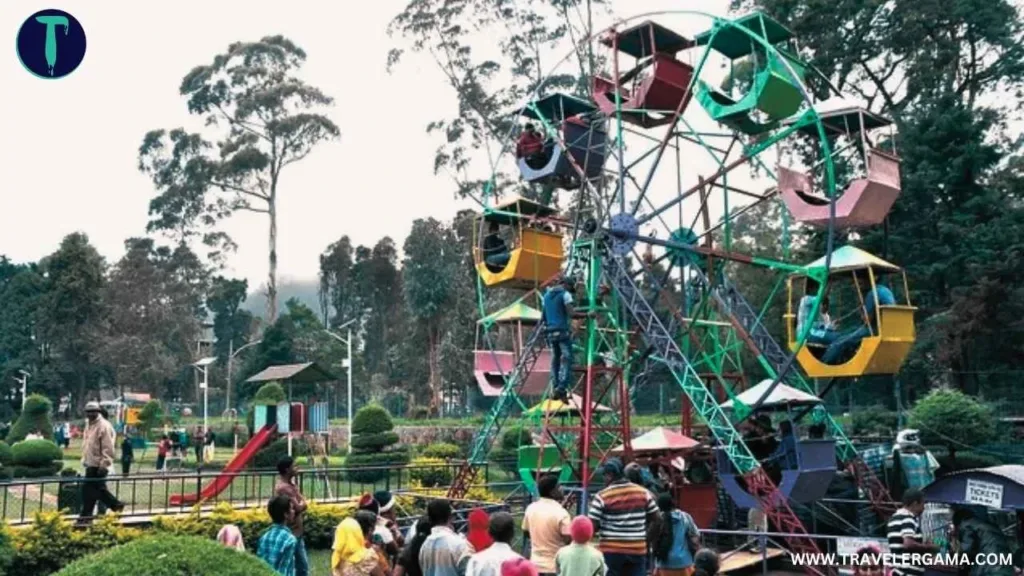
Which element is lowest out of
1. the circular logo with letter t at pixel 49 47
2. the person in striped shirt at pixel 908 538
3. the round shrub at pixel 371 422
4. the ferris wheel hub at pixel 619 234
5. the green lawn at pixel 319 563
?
the green lawn at pixel 319 563

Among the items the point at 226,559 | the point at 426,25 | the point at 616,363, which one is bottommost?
the point at 226,559

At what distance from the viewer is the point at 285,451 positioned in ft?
90.1

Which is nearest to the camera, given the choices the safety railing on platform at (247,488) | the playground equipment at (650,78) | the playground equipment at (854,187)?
the playground equipment at (854,187)

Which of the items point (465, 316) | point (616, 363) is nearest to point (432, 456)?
point (616, 363)

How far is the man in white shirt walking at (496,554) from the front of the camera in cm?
578

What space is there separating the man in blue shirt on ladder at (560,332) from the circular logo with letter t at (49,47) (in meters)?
8.13

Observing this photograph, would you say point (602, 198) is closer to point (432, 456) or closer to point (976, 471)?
point (976, 471)

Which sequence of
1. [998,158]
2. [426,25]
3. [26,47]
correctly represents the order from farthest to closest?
[426,25]
[998,158]
[26,47]

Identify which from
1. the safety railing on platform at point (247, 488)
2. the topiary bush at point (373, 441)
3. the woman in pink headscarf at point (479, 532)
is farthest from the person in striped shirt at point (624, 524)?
the topiary bush at point (373, 441)

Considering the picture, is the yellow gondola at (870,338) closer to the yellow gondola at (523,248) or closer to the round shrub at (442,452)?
the yellow gondola at (523,248)

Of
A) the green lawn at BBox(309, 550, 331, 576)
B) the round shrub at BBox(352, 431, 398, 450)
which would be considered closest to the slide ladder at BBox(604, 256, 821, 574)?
the green lawn at BBox(309, 550, 331, 576)

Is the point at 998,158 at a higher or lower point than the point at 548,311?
higher

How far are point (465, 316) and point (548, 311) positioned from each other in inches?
1344

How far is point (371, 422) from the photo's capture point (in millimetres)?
28094
